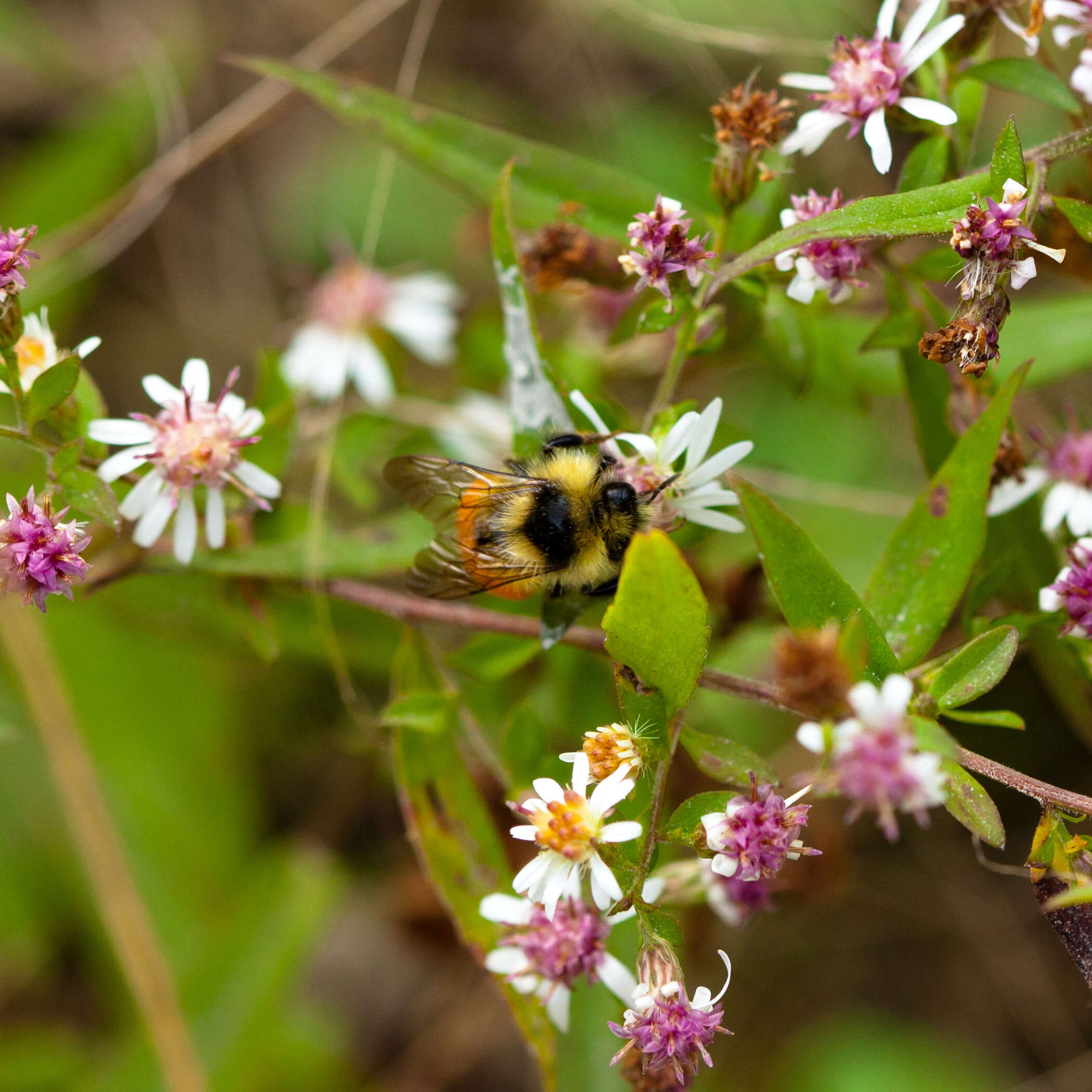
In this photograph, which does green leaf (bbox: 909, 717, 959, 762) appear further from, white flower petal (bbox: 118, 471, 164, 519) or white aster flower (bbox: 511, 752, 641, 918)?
white flower petal (bbox: 118, 471, 164, 519)

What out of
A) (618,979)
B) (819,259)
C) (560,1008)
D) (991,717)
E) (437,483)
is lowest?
(560,1008)

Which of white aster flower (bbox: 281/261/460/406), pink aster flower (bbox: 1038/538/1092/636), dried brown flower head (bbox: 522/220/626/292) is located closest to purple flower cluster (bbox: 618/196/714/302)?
dried brown flower head (bbox: 522/220/626/292)

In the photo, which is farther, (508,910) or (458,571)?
(458,571)

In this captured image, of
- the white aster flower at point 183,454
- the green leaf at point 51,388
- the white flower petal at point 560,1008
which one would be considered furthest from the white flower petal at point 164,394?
the white flower petal at point 560,1008

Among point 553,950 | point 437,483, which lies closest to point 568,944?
point 553,950

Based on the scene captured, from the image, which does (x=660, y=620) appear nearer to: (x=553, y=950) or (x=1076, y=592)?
(x=553, y=950)

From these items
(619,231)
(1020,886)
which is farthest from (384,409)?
(1020,886)
